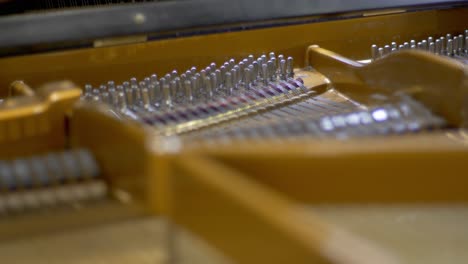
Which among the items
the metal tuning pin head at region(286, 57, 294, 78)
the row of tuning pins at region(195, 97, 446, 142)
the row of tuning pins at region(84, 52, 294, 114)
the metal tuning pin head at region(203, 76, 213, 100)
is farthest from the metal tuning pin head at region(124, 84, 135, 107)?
the metal tuning pin head at region(286, 57, 294, 78)

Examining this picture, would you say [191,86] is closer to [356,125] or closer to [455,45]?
[356,125]

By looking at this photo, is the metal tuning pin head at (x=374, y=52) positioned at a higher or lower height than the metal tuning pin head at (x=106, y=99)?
lower

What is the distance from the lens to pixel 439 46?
255cm

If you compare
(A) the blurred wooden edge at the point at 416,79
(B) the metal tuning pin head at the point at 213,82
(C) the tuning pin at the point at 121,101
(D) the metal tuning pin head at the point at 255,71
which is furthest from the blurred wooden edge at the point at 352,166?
(D) the metal tuning pin head at the point at 255,71

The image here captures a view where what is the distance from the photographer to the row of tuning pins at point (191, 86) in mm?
1914

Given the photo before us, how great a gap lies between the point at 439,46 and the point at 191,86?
1.03 metres

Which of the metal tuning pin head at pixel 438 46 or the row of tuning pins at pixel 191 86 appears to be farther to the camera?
the metal tuning pin head at pixel 438 46

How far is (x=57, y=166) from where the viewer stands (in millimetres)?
1353

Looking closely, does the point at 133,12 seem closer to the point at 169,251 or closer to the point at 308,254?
the point at 169,251

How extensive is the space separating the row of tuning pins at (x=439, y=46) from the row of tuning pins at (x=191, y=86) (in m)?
0.40

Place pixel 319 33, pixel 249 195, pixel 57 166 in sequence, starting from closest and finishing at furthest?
pixel 249 195 < pixel 57 166 < pixel 319 33

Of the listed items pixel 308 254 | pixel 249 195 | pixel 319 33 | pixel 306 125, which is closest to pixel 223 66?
pixel 319 33

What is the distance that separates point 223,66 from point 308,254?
135 cm

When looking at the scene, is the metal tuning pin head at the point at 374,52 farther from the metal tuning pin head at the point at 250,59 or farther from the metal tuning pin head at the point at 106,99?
the metal tuning pin head at the point at 106,99
